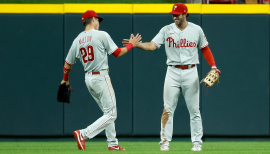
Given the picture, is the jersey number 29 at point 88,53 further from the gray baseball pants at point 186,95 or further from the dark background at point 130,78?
the dark background at point 130,78

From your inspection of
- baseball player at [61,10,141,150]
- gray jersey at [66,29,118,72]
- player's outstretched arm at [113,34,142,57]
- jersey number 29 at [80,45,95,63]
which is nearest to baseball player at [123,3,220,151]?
player's outstretched arm at [113,34,142,57]

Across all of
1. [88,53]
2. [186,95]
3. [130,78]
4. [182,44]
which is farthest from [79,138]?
[130,78]

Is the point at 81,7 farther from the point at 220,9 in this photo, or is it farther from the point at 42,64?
the point at 220,9

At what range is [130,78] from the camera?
719cm

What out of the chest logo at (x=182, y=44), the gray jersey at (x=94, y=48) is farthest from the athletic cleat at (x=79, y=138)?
the chest logo at (x=182, y=44)

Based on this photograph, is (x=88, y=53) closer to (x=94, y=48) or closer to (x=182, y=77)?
(x=94, y=48)

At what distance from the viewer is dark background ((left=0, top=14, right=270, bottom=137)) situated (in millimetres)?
7137

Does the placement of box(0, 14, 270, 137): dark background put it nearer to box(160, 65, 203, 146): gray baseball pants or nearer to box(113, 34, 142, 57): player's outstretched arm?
box(113, 34, 142, 57): player's outstretched arm

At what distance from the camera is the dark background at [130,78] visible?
23.4 ft

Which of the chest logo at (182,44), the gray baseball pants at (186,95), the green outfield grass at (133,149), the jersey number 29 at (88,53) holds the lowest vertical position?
the green outfield grass at (133,149)

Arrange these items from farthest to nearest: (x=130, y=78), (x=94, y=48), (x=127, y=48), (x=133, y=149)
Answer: (x=130, y=78)
(x=133, y=149)
(x=127, y=48)
(x=94, y=48)

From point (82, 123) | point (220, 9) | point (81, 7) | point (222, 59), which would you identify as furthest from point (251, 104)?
point (81, 7)

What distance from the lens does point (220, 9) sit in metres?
7.21

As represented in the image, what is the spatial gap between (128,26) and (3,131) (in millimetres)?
2966
